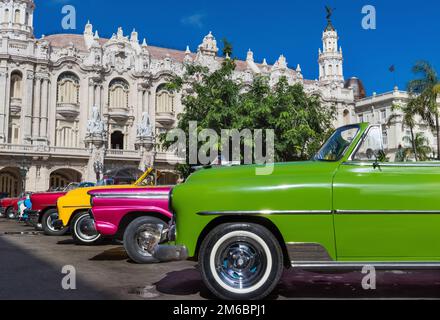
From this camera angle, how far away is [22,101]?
3938 cm

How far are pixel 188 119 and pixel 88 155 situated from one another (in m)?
19.5

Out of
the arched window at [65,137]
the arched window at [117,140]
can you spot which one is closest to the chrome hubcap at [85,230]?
the arched window at [65,137]

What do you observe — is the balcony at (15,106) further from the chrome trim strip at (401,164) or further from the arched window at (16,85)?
the chrome trim strip at (401,164)

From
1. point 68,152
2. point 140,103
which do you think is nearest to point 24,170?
point 68,152

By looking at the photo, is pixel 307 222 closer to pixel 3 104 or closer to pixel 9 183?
pixel 9 183

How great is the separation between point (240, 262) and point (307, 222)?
2.64ft

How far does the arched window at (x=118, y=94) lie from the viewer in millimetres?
43531

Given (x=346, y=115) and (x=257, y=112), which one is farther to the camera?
(x=346, y=115)

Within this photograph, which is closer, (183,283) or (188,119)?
(183,283)

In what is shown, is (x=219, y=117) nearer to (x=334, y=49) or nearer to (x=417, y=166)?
(x=417, y=166)

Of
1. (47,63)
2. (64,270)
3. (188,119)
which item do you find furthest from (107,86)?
(64,270)

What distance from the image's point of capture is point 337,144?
17.7 feet

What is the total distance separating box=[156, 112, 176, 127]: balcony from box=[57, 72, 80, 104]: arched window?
780cm

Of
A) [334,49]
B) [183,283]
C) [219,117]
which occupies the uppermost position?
[334,49]
